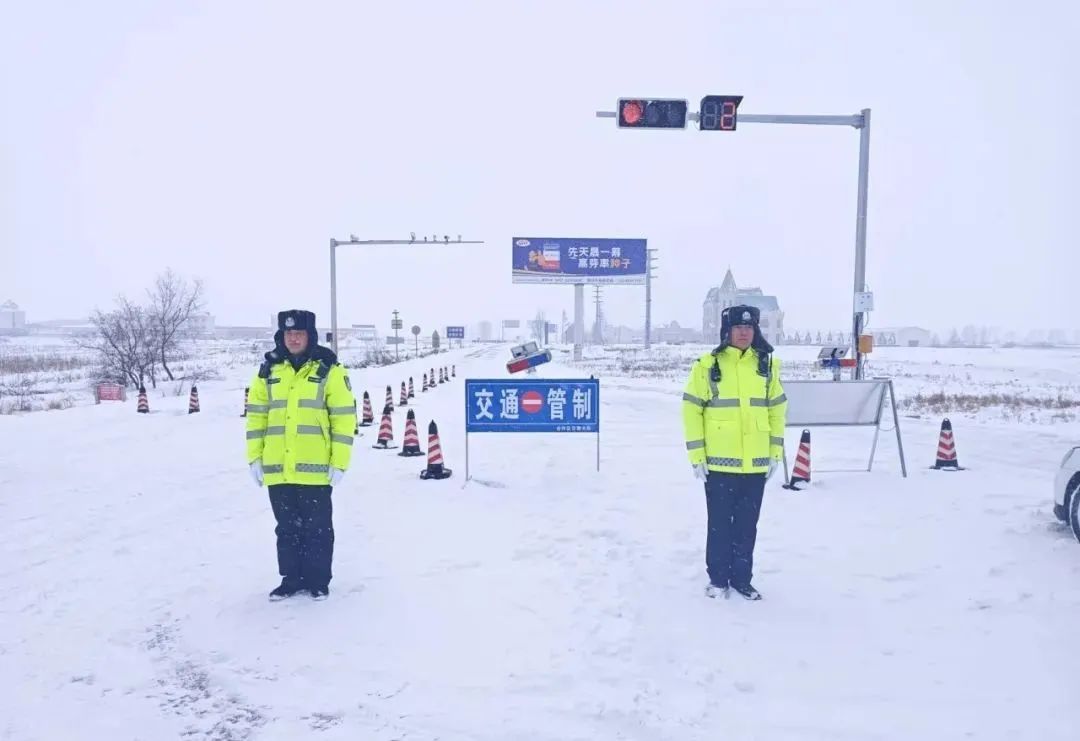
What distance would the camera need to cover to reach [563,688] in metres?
3.68

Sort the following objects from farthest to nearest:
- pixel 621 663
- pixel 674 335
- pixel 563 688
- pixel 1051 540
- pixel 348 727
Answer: pixel 674 335 → pixel 1051 540 → pixel 621 663 → pixel 563 688 → pixel 348 727

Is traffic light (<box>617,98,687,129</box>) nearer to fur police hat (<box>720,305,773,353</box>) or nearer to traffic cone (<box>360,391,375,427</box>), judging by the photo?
fur police hat (<box>720,305,773,353</box>)

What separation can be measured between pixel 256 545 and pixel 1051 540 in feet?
24.2

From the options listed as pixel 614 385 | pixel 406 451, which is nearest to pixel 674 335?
pixel 614 385

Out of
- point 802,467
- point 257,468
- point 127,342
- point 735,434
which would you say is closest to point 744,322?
point 735,434

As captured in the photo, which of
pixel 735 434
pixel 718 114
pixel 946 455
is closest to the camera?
pixel 735 434

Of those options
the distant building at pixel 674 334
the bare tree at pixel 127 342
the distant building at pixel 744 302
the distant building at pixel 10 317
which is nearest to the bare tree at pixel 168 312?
the bare tree at pixel 127 342

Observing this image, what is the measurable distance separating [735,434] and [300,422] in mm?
3157

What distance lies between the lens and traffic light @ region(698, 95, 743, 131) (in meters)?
11.1

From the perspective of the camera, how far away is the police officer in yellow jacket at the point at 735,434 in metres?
4.79

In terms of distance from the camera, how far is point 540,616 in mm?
4621

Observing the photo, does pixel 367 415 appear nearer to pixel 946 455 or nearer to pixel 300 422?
pixel 300 422

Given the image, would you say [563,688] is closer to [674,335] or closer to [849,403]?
[849,403]

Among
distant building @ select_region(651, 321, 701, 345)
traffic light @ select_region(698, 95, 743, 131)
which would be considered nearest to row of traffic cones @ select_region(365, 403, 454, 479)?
traffic light @ select_region(698, 95, 743, 131)
